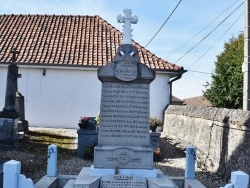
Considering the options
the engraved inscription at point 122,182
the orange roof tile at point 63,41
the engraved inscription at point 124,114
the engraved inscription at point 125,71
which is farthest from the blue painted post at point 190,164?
the orange roof tile at point 63,41

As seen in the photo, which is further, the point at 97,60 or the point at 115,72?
the point at 97,60

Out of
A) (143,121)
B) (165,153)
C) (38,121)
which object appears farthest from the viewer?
(38,121)

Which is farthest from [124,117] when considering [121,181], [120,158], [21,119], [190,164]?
[21,119]

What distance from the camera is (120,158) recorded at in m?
6.60

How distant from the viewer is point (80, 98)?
17.9 meters

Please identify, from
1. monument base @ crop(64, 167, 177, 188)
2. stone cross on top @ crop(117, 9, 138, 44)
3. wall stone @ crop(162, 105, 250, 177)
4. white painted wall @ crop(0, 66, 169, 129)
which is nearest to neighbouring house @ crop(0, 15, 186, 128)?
white painted wall @ crop(0, 66, 169, 129)

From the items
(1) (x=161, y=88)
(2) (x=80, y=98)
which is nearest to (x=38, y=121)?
(2) (x=80, y=98)

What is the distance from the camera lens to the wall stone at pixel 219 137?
26.0 ft

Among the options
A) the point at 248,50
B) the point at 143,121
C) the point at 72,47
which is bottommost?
the point at 143,121

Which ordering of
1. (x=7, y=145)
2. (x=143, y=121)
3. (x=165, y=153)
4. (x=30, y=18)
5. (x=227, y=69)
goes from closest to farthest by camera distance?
1. (x=143, y=121)
2. (x=7, y=145)
3. (x=165, y=153)
4. (x=227, y=69)
5. (x=30, y=18)

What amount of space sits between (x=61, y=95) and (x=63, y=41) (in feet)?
11.0

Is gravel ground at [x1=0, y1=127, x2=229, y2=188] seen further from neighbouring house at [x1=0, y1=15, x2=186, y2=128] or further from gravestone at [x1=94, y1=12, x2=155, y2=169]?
neighbouring house at [x1=0, y1=15, x2=186, y2=128]

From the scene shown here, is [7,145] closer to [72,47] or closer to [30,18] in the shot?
[72,47]

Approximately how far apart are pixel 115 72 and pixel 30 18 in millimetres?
16421
